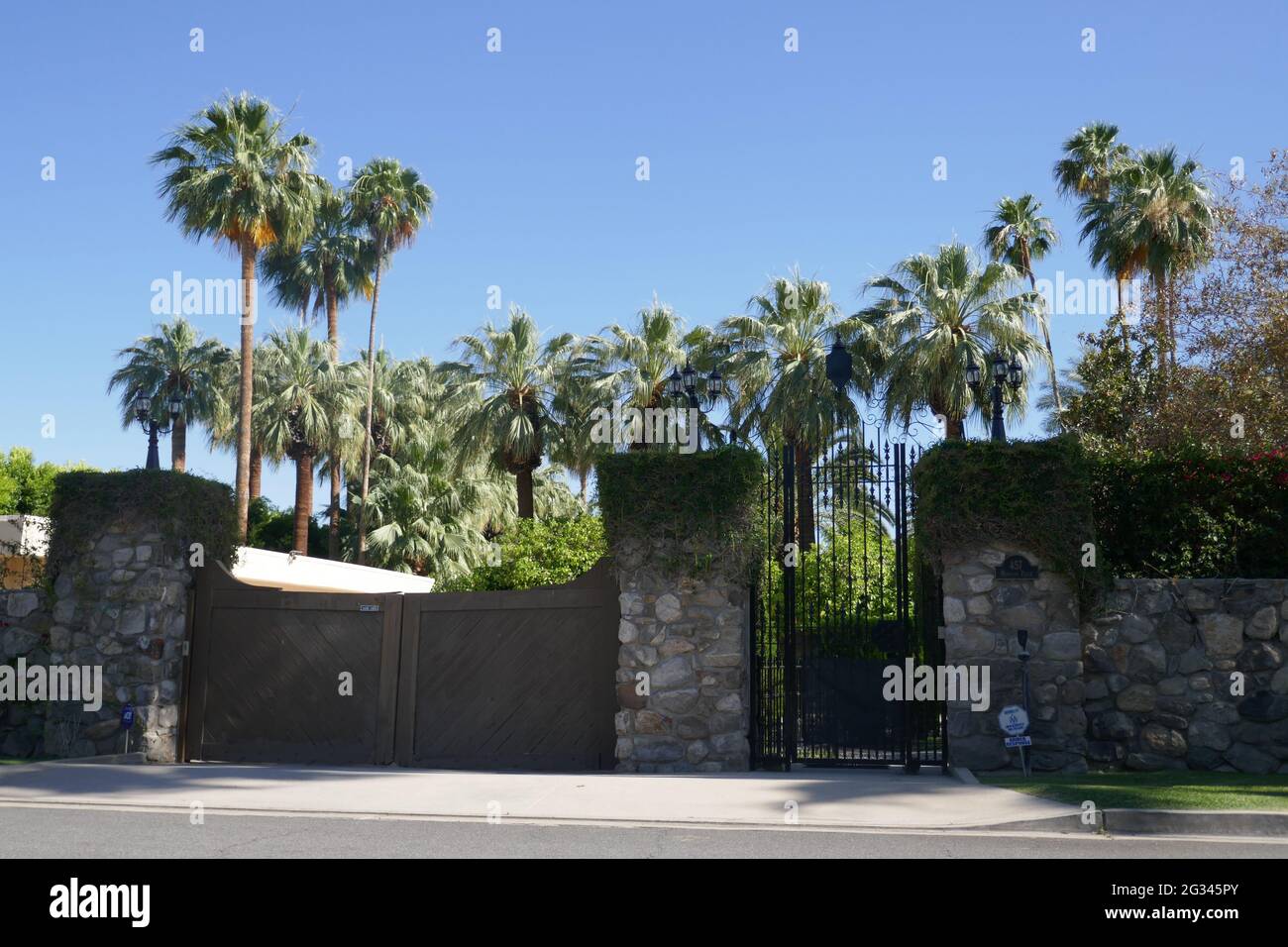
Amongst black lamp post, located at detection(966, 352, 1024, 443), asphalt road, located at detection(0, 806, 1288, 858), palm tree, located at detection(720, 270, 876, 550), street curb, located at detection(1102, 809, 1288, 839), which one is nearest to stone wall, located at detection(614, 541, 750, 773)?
black lamp post, located at detection(966, 352, 1024, 443)

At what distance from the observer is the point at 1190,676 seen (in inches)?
460

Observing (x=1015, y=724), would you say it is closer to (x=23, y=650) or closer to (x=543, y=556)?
(x=23, y=650)

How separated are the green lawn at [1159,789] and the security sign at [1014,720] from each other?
45 cm

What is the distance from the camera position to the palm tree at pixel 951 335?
931 inches

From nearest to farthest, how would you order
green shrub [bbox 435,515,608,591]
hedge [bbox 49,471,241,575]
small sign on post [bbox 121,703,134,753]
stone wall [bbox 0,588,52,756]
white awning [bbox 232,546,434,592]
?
small sign on post [bbox 121,703,134,753], hedge [bbox 49,471,241,575], stone wall [bbox 0,588,52,756], white awning [bbox 232,546,434,592], green shrub [bbox 435,515,608,591]

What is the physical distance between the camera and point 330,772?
1168 centimetres

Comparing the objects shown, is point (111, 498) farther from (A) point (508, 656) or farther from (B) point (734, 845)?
(B) point (734, 845)

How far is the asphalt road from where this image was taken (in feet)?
23.3

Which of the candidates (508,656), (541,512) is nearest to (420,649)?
(508,656)

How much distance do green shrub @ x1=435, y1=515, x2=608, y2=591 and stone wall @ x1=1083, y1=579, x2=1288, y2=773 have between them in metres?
14.1

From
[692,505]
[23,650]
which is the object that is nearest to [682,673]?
[692,505]

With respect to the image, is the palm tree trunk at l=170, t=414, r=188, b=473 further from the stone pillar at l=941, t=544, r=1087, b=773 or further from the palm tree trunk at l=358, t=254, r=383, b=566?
the stone pillar at l=941, t=544, r=1087, b=773

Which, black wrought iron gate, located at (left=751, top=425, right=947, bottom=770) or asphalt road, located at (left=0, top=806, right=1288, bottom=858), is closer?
asphalt road, located at (left=0, top=806, right=1288, bottom=858)

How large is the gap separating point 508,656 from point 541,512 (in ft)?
95.8
